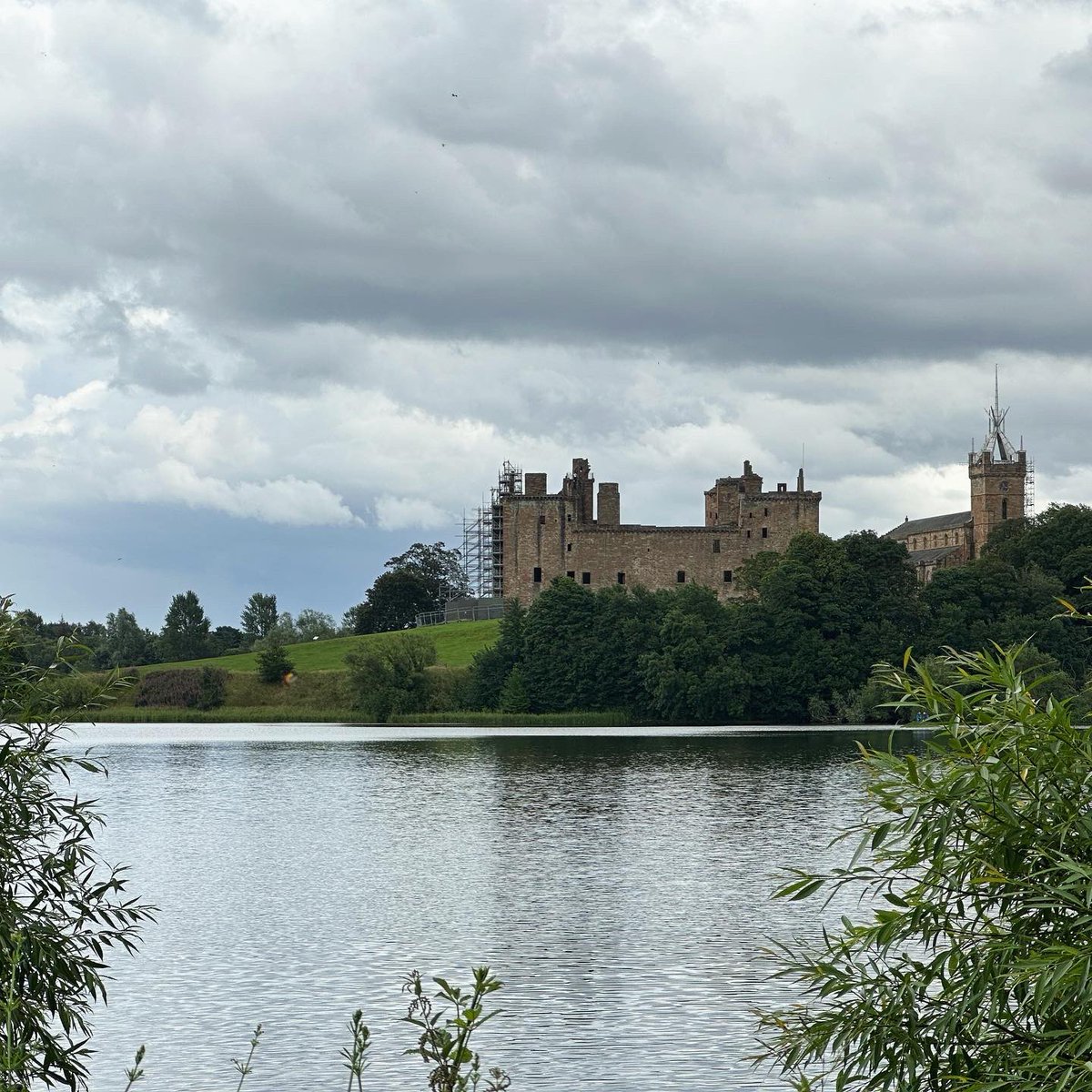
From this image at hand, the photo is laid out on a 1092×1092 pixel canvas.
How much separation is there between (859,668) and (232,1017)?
73610 millimetres

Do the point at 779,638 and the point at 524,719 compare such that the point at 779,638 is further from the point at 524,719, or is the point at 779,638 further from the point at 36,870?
the point at 36,870

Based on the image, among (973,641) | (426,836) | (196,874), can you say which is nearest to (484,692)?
(973,641)

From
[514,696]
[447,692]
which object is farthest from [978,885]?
[447,692]

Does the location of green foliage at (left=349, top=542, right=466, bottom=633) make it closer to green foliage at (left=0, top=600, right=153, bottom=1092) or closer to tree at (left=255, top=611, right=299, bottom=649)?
tree at (left=255, top=611, right=299, bottom=649)

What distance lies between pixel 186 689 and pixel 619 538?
34025mm

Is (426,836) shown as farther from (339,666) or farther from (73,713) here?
(339,666)

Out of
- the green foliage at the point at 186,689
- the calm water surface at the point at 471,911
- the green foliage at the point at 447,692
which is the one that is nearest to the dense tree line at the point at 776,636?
the green foliage at the point at 447,692

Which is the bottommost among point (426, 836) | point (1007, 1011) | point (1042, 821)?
point (426, 836)

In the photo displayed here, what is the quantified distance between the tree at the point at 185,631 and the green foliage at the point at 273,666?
27777 millimetres

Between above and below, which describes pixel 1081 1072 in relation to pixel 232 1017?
above

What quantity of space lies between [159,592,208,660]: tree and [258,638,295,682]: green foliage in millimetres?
27777

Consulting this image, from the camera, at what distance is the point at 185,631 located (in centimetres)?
13712

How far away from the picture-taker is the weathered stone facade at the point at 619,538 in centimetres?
11675

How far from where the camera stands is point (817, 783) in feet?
148
